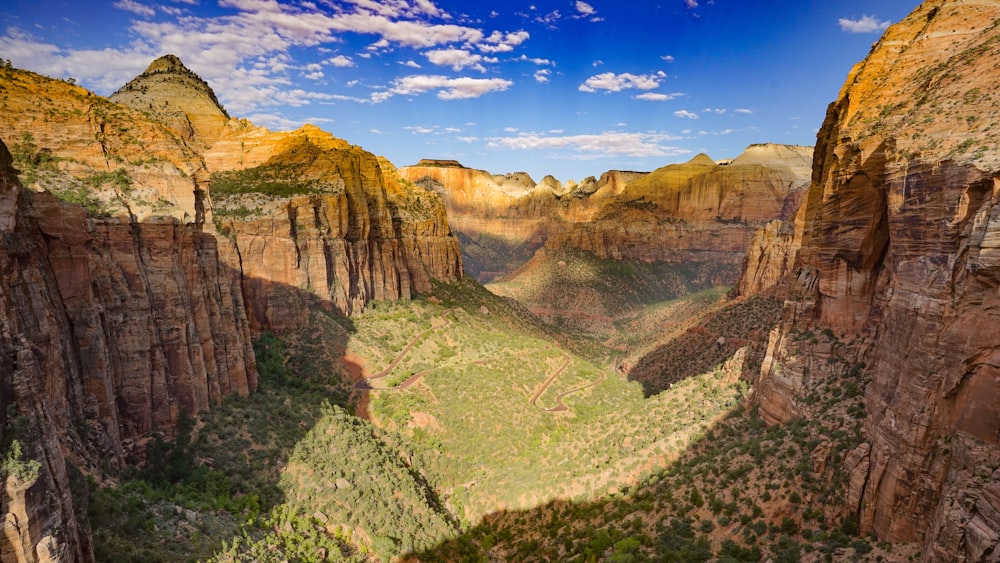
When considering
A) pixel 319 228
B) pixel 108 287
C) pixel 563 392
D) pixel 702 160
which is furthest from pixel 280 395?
pixel 702 160

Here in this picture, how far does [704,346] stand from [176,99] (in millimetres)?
74567

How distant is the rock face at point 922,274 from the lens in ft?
50.6

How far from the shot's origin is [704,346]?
2169 inches

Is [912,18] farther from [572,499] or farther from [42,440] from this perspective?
[42,440]

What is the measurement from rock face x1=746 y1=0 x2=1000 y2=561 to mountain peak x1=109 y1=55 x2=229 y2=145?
61.8 m

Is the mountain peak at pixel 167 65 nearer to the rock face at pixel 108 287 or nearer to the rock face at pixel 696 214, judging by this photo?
the rock face at pixel 108 287

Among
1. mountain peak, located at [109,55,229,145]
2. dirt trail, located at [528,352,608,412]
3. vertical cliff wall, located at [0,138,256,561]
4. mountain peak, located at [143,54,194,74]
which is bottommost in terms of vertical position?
dirt trail, located at [528,352,608,412]

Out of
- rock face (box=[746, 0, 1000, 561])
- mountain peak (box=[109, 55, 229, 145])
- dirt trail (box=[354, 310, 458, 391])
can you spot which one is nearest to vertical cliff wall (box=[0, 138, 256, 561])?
dirt trail (box=[354, 310, 458, 391])

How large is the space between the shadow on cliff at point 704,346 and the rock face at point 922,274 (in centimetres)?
2038

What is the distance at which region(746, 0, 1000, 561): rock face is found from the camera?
15414 mm

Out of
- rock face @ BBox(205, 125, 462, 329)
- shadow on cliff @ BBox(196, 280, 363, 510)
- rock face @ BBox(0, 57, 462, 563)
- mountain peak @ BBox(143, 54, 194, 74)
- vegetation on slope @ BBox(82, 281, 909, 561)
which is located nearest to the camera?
rock face @ BBox(0, 57, 462, 563)

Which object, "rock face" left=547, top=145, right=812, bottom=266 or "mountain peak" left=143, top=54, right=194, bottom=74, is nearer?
"mountain peak" left=143, top=54, right=194, bottom=74

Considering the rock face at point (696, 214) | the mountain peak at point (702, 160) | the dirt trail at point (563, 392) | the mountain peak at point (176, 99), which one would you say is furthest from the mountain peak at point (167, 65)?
the mountain peak at point (702, 160)

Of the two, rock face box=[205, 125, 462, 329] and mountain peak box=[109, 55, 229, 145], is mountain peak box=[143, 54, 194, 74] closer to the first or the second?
mountain peak box=[109, 55, 229, 145]
